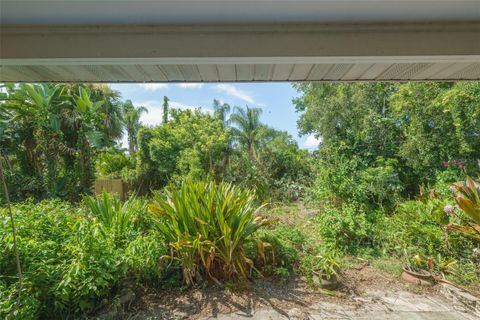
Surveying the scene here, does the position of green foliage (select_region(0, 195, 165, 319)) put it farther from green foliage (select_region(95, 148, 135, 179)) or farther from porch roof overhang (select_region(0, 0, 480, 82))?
green foliage (select_region(95, 148, 135, 179))

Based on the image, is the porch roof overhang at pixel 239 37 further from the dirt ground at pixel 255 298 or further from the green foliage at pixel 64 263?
the dirt ground at pixel 255 298

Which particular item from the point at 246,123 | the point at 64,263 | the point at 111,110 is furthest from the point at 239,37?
the point at 246,123

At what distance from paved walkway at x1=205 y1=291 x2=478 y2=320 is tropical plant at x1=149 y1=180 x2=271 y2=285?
22.2 inches

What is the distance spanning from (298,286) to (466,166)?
5312 millimetres

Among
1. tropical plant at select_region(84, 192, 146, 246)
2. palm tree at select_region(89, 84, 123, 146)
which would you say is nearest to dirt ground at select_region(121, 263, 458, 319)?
tropical plant at select_region(84, 192, 146, 246)

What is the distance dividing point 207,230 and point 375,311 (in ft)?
6.23

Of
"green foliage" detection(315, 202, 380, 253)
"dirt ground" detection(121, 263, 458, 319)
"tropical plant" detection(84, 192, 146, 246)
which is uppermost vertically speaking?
"tropical plant" detection(84, 192, 146, 246)

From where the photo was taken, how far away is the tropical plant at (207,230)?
2783 millimetres

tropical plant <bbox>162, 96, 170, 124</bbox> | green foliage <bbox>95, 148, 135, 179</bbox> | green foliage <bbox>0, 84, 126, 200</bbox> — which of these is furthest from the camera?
tropical plant <bbox>162, 96, 170, 124</bbox>

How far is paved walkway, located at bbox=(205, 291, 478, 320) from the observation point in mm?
2414

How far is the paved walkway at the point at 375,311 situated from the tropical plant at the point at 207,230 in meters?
0.56

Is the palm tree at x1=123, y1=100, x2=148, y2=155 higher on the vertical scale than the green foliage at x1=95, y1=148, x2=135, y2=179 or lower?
Answer: higher

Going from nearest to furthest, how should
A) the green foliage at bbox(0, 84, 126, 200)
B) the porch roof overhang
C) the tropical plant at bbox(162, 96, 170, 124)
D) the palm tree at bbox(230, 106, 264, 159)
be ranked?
the porch roof overhang → the green foliage at bbox(0, 84, 126, 200) → the tropical plant at bbox(162, 96, 170, 124) → the palm tree at bbox(230, 106, 264, 159)

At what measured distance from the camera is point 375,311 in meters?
2.55
